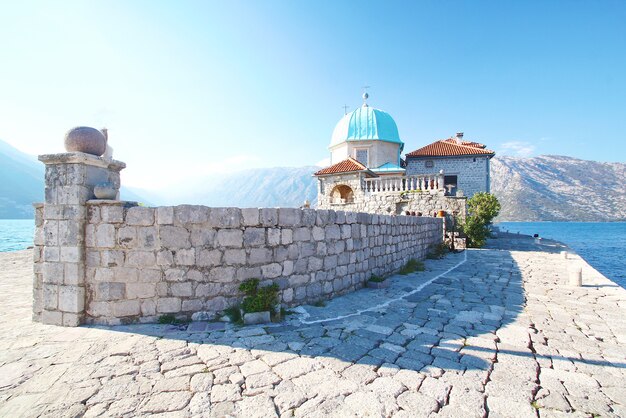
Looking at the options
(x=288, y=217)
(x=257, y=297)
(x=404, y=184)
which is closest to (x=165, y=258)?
(x=257, y=297)

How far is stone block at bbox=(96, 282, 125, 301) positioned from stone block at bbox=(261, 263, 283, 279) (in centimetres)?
204

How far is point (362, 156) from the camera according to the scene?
24.7 metres

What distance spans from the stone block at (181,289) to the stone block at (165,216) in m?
0.94

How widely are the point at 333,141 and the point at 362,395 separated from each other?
25.7 meters

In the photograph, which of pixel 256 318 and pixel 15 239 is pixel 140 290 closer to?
pixel 256 318

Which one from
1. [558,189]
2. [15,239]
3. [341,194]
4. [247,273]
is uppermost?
[558,189]

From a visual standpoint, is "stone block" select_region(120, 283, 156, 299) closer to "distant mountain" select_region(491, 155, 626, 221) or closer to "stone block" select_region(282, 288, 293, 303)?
"stone block" select_region(282, 288, 293, 303)

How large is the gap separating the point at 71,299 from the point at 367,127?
2390 centimetres

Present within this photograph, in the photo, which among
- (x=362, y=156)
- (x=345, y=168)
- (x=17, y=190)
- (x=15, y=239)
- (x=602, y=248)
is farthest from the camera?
(x=17, y=190)

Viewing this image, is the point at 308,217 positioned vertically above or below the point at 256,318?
above

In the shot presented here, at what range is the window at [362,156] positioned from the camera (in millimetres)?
24595

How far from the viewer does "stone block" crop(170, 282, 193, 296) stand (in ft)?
14.0

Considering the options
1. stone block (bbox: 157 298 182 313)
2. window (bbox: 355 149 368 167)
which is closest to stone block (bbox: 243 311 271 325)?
stone block (bbox: 157 298 182 313)

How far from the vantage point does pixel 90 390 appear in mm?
2605
